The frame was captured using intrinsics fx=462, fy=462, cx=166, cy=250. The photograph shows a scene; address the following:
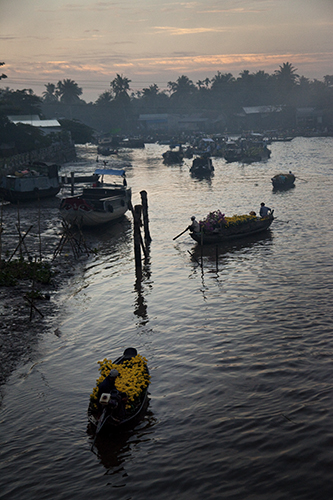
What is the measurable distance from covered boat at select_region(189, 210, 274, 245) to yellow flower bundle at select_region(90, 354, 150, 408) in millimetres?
13523

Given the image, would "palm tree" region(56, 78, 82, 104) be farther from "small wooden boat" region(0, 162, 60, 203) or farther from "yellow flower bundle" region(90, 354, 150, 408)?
"yellow flower bundle" region(90, 354, 150, 408)

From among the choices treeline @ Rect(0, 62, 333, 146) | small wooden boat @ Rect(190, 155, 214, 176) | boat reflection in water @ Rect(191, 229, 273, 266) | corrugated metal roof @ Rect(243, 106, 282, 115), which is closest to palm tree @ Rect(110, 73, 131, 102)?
treeline @ Rect(0, 62, 333, 146)

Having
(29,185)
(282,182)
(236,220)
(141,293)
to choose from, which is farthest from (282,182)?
(141,293)

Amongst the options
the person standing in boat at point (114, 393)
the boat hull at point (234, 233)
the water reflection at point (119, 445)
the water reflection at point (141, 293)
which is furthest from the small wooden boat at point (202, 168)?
the person standing in boat at point (114, 393)

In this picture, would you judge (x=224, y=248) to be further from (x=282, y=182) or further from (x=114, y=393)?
(x=282, y=182)

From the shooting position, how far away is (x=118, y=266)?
23484mm

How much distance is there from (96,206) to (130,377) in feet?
71.0

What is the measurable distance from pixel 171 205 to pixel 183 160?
136 feet

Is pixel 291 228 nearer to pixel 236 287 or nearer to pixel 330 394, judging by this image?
pixel 236 287

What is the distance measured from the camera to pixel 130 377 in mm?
11062

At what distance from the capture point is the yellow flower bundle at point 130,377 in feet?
34.4

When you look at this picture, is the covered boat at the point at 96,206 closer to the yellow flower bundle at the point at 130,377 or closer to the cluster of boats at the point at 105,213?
the cluster of boats at the point at 105,213

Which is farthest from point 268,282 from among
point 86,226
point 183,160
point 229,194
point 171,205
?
point 183,160

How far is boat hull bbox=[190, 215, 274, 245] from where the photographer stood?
1009 inches
